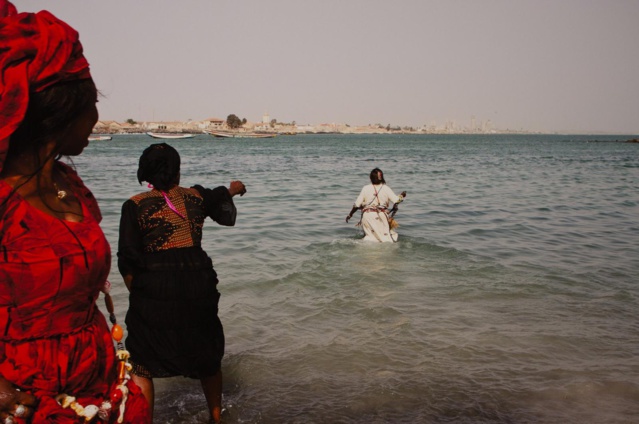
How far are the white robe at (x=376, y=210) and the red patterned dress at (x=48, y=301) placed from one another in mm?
7961

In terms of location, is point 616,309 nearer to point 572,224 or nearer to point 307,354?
point 307,354

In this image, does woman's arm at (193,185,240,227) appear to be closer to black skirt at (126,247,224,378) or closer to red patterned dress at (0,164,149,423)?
black skirt at (126,247,224,378)

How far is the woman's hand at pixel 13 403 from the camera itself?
5.49ft

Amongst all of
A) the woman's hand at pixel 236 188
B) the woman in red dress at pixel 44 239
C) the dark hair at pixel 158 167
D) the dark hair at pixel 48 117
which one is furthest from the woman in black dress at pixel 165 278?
the dark hair at pixel 48 117

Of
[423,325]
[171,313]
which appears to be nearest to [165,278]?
[171,313]

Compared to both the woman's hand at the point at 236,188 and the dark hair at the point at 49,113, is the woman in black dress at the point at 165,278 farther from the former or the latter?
the dark hair at the point at 49,113

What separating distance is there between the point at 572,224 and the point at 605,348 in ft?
26.8

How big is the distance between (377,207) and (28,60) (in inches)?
328

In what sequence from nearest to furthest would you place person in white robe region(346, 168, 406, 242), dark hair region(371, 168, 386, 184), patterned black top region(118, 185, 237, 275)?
patterned black top region(118, 185, 237, 275) < dark hair region(371, 168, 386, 184) < person in white robe region(346, 168, 406, 242)

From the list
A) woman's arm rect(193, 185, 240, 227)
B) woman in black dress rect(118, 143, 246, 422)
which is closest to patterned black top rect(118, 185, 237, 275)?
woman in black dress rect(118, 143, 246, 422)

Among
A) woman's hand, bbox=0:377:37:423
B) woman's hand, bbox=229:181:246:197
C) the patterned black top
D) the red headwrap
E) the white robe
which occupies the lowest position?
the white robe

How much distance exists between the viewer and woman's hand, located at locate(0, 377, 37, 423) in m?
1.67

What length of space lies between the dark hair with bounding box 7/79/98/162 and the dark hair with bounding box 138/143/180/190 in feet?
4.41

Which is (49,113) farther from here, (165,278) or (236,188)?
(236,188)
